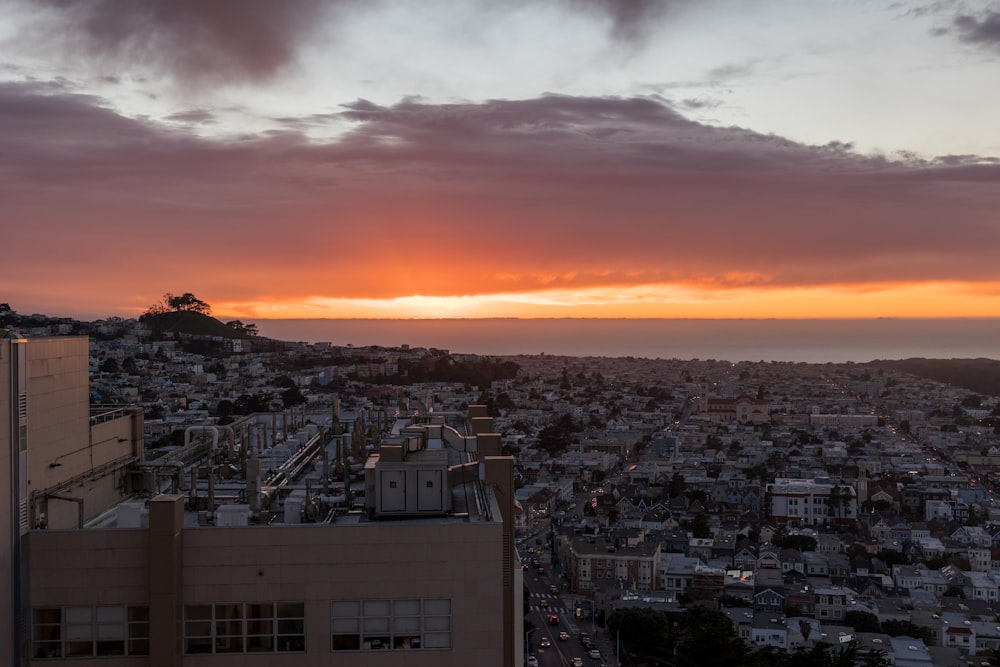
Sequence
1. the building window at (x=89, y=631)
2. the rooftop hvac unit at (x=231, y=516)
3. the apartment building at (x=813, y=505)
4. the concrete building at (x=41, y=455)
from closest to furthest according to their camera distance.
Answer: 1. the concrete building at (x=41, y=455)
2. the building window at (x=89, y=631)
3. the rooftop hvac unit at (x=231, y=516)
4. the apartment building at (x=813, y=505)

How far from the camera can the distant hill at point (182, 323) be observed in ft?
309

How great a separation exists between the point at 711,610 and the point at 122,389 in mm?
36263

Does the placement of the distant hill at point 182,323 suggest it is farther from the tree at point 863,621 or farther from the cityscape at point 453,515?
the tree at point 863,621

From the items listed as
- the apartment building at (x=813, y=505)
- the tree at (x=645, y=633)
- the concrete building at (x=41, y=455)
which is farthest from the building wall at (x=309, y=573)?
the apartment building at (x=813, y=505)

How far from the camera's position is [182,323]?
9606 cm

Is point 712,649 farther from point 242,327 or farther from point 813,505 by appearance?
point 242,327

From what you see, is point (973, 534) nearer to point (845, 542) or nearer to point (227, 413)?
point (845, 542)

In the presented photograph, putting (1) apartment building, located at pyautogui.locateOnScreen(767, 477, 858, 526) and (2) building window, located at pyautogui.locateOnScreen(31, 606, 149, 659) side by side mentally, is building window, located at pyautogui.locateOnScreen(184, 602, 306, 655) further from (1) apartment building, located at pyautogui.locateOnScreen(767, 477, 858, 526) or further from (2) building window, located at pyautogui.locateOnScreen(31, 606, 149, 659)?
(1) apartment building, located at pyautogui.locateOnScreen(767, 477, 858, 526)

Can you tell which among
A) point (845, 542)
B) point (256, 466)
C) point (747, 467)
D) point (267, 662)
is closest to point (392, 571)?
point (267, 662)

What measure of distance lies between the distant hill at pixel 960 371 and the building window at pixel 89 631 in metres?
142

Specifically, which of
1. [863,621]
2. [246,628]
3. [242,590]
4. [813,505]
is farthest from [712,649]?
[813,505]

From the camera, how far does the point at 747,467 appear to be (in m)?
68.6

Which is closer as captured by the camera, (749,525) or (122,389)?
(749,525)

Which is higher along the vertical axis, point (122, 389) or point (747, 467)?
point (122, 389)
